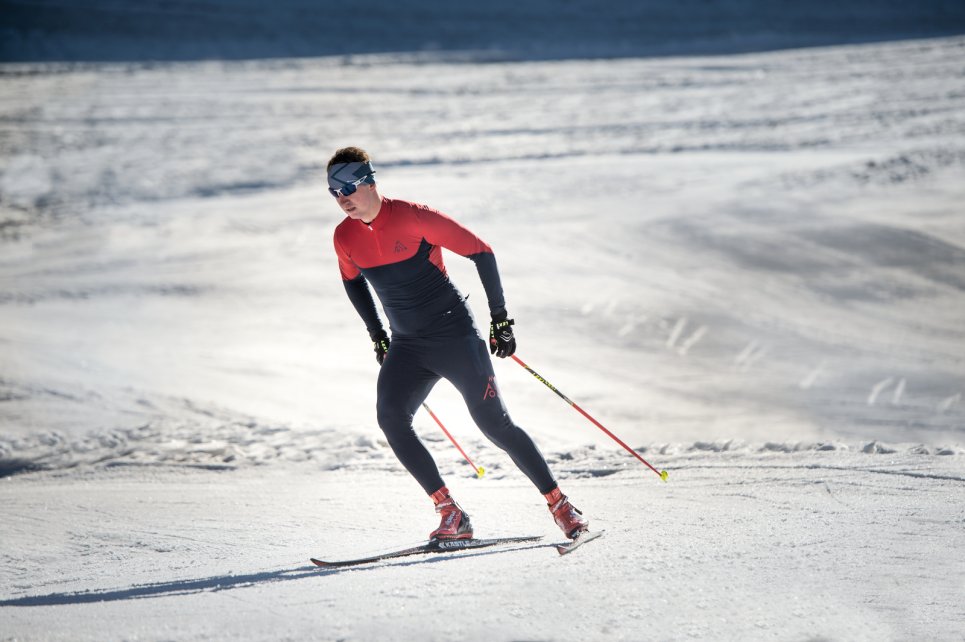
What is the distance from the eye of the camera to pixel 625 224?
1298 cm

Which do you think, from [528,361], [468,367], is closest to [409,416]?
[468,367]

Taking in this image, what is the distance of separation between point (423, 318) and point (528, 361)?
5011 millimetres

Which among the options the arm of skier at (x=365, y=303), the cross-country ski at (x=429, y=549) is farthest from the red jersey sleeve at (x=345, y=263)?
the cross-country ski at (x=429, y=549)

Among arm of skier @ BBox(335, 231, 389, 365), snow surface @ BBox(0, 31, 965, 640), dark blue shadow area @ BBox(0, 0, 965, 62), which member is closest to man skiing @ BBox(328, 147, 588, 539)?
arm of skier @ BBox(335, 231, 389, 365)

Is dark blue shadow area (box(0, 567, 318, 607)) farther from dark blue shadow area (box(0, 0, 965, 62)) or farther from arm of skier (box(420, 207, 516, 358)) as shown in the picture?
dark blue shadow area (box(0, 0, 965, 62))

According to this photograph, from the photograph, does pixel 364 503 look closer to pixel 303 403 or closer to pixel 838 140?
pixel 303 403

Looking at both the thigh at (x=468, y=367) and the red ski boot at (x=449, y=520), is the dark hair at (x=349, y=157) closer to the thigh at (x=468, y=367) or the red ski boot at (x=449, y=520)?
the thigh at (x=468, y=367)

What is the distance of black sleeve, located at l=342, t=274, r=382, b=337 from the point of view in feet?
15.2

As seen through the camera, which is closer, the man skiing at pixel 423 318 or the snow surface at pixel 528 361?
the snow surface at pixel 528 361

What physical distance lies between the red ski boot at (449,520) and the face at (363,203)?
51.3 inches

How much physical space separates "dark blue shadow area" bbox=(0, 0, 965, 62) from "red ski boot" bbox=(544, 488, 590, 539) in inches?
965

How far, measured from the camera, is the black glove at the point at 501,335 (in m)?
4.29

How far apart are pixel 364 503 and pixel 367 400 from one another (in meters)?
2.94

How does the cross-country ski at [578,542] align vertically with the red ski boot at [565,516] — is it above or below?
below
